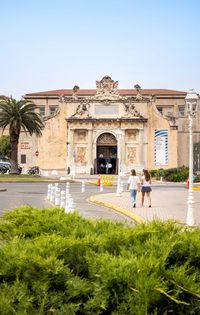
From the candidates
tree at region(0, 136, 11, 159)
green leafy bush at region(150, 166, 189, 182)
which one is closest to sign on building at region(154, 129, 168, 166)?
green leafy bush at region(150, 166, 189, 182)

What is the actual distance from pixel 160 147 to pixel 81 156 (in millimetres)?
10241

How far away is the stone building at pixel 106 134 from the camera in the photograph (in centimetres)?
7394

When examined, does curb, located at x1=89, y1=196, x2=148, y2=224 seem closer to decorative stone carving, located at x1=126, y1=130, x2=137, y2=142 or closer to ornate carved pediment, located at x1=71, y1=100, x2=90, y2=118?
ornate carved pediment, located at x1=71, y1=100, x2=90, y2=118

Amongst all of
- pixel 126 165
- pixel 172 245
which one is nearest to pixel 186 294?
pixel 172 245

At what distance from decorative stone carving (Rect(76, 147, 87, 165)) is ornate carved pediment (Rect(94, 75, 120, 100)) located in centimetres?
704

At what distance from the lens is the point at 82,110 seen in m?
74.8

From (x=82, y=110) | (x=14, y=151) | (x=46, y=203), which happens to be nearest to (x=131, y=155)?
(x=82, y=110)

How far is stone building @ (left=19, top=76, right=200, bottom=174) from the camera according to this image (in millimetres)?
73938

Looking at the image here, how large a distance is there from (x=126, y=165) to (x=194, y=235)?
68488mm

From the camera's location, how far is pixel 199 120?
81562 millimetres

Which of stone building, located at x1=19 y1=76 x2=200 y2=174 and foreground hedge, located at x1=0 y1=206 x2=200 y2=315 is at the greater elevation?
stone building, located at x1=19 y1=76 x2=200 y2=174

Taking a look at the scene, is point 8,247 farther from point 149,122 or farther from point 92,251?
point 149,122

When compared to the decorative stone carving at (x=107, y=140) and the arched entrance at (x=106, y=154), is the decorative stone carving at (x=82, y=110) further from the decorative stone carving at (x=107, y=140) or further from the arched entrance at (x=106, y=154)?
the decorative stone carving at (x=107, y=140)

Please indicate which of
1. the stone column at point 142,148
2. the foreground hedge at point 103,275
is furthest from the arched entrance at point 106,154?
the foreground hedge at point 103,275
